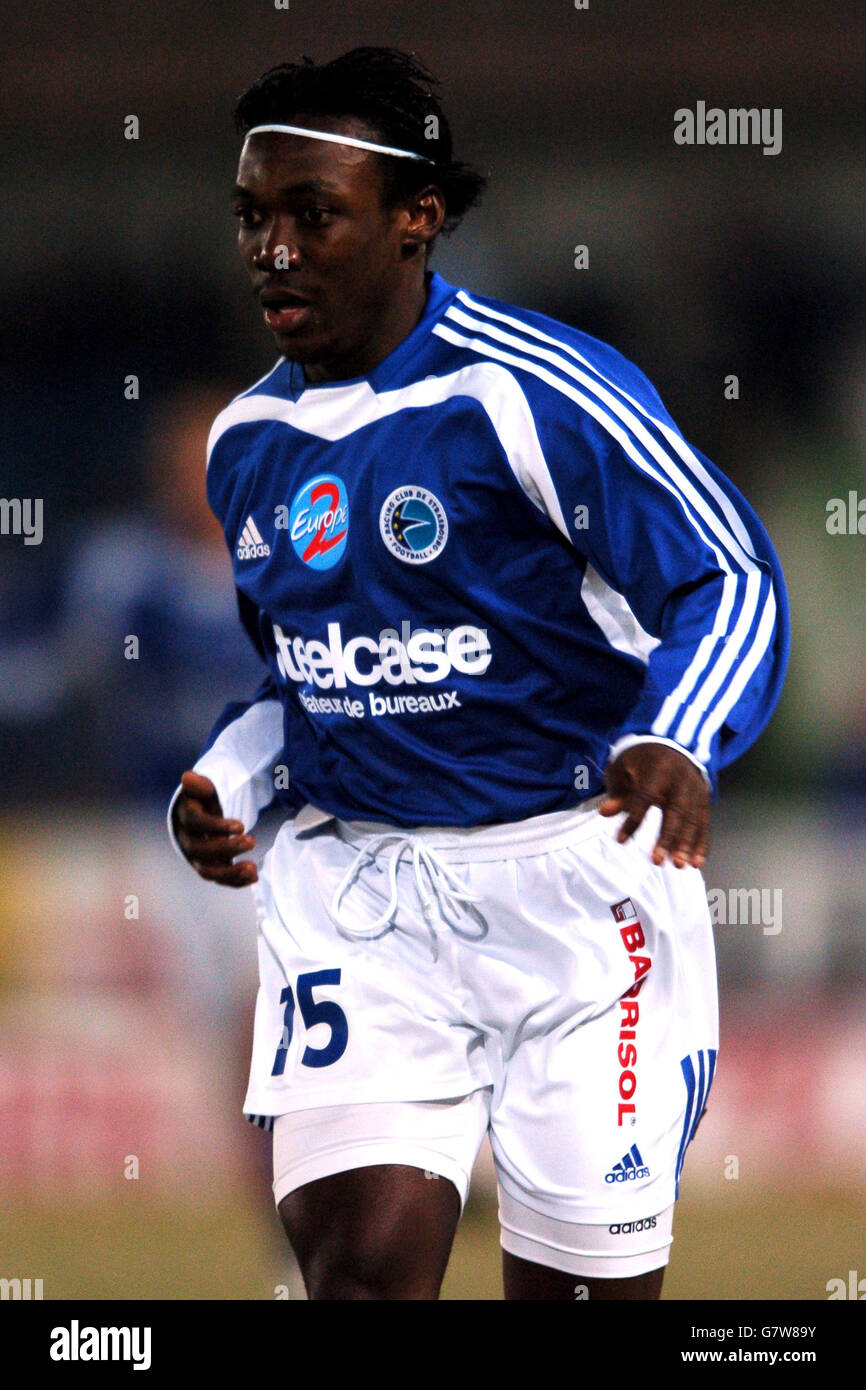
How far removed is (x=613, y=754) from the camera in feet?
5.54

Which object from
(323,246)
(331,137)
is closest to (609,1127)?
(323,246)

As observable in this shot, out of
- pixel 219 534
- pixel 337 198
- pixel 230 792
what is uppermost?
pixel 337 198

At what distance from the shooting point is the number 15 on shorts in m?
1.91

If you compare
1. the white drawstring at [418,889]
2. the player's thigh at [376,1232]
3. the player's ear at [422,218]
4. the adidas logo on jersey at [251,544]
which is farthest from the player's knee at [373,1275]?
the player's ear at [422,218]

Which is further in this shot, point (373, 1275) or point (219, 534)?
point (219, 534)

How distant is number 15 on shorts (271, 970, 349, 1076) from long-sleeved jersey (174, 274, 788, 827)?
0.20m

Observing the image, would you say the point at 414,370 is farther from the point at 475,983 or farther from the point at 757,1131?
the point at 757,1131

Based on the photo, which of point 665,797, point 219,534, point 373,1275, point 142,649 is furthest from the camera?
point 219,534

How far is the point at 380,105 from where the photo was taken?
204cm

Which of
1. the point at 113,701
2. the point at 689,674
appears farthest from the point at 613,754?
the point at 113,701

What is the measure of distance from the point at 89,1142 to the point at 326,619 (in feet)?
6.80

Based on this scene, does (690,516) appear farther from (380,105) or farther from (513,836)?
(380,105)

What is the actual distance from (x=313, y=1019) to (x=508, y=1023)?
0.22m

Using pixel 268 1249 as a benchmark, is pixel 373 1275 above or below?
above
